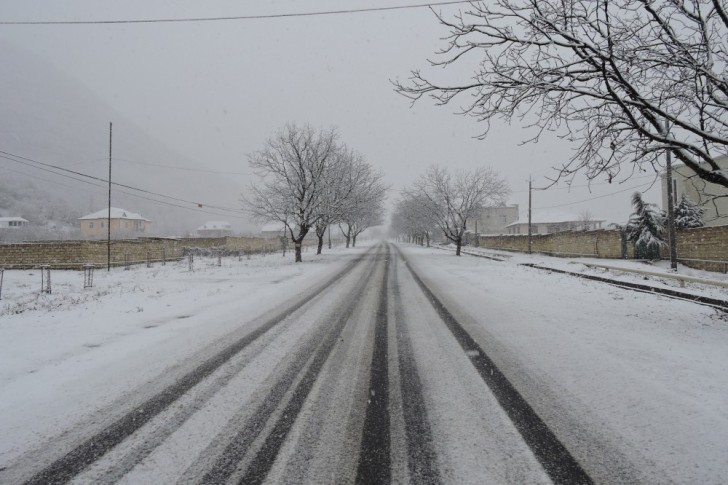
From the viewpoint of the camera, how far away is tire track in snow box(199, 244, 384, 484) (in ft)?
7.30

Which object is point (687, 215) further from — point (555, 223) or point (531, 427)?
point (555, 223)

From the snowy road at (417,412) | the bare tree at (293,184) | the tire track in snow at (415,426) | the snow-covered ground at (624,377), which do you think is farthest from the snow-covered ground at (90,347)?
the bare tree at (293,184)

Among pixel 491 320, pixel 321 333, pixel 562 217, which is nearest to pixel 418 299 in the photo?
pixel 491 320

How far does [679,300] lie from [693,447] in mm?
8564

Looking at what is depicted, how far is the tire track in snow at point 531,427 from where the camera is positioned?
87.0 inches

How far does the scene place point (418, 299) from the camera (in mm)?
9156

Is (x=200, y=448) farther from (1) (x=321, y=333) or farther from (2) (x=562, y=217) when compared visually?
(2) (x=562, y=217)

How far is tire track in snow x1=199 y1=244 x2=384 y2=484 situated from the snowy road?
0.01 meters

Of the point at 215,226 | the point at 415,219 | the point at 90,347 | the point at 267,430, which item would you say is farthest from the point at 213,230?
the point at 267,430

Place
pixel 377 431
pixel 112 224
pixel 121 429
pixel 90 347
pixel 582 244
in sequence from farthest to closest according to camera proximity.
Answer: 1. pixel 112 224
2. pixel 582 244
3. pixel 90 347
4. pixel 121 429
5. pixel 377 431

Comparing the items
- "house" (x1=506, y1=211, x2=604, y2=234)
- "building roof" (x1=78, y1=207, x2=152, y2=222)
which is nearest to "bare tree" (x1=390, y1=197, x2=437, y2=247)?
"house" (x1=506, y1=211, x2=604, y2=234)

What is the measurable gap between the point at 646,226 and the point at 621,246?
83.1 inches

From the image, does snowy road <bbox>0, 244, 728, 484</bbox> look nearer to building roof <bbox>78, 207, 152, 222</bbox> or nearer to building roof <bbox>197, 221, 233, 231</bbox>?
building roof <bbox>78, 207, 152, 222</bbox>

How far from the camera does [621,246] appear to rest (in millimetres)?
23250
